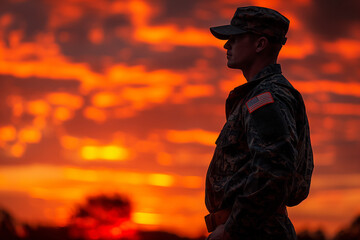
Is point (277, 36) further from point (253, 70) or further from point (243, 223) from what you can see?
point (243, 223)

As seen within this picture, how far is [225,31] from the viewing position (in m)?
5.09

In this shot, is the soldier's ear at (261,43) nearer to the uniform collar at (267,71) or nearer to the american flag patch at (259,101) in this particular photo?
the uniform collar at (267,71)

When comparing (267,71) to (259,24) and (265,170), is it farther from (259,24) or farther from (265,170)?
(265,170)

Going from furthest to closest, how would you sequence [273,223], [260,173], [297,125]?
1. [297,125]
2. [273,223]
3. [260,173]

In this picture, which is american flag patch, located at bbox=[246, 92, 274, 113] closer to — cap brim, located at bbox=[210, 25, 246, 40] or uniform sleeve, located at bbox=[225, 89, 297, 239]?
uniform sleeve, located at bbox=[225, 89, 297, 239]

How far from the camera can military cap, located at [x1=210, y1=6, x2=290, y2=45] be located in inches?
195

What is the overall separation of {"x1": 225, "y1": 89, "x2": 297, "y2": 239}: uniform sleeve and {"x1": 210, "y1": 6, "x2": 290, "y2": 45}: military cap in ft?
2.69

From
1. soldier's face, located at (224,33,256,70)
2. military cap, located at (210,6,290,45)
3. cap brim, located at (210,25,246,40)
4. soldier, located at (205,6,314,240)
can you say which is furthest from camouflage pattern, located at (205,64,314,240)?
cap brim, located at (210,25,246,40)

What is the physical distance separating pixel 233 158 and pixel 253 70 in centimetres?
84

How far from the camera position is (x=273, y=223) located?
455cm

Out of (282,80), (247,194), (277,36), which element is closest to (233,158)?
(247,194)

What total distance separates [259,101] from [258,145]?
364 millimetres

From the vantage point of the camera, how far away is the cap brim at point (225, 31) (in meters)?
5.03

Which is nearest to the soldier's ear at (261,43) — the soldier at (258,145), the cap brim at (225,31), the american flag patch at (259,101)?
the soldier at (258,145)
